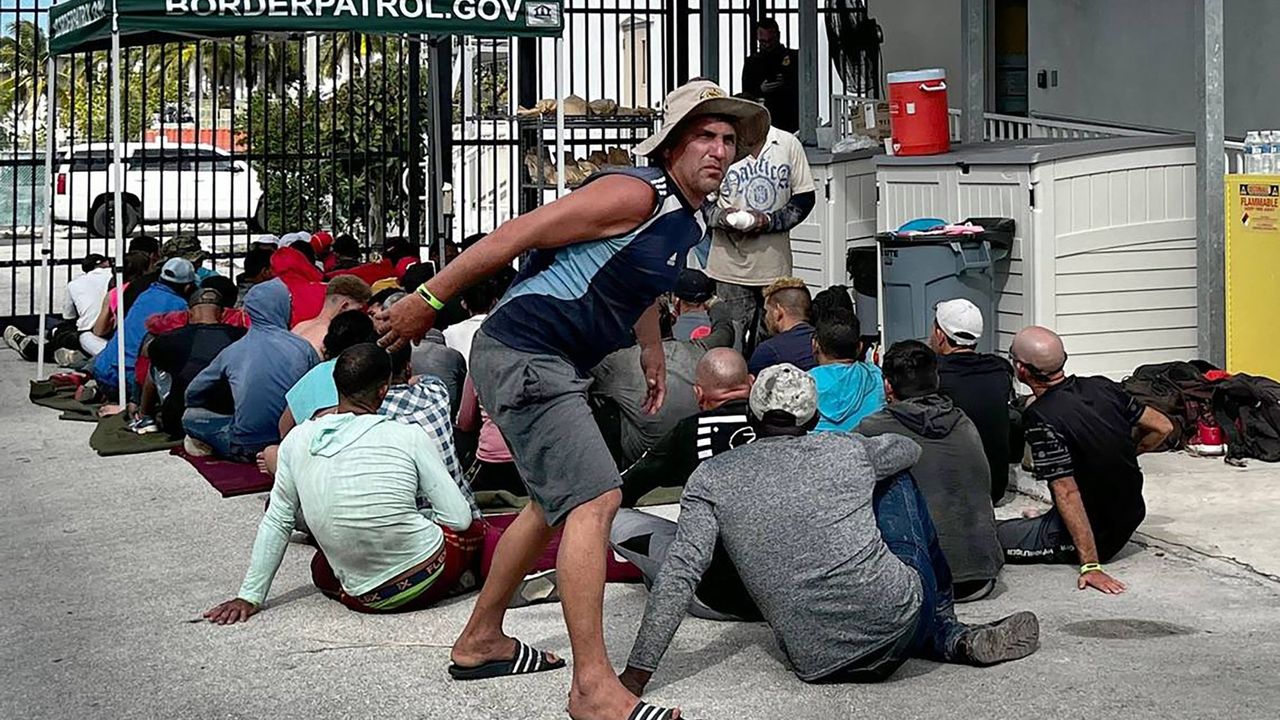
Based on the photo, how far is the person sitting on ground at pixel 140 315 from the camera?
12.0 meters

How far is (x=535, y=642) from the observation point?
242 inches

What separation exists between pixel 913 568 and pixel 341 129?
26651 mm

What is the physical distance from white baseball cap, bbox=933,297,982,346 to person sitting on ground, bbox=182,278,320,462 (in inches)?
145

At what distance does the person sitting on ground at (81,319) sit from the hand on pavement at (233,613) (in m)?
7.35

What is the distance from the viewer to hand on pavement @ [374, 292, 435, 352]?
495cm

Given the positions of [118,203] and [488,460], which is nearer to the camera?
[488,460]

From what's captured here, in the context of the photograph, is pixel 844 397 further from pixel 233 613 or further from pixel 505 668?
pixel 233 613

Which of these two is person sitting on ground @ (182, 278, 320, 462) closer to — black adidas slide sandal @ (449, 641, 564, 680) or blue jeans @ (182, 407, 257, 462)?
blue jeans @ (182, 407, 257, 462)

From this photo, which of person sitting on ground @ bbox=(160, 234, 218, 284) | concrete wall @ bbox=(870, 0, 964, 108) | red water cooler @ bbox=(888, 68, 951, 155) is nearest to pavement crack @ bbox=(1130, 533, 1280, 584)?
red water cooler @ bbox=(888, 68, 951, 155)

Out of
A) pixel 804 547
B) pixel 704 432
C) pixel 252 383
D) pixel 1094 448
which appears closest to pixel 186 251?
pixel 252 383

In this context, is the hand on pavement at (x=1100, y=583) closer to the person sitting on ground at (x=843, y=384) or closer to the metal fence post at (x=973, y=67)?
the person sitting on ground at (x=843, y=384)

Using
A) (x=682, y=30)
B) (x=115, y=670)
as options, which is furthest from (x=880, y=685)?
(x=682, y=30)

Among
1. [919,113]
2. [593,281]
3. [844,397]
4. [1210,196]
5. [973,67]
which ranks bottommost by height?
[844,397]

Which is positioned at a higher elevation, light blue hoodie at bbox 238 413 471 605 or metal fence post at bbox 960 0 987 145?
metal fence post at bbox 960 0 987 145
